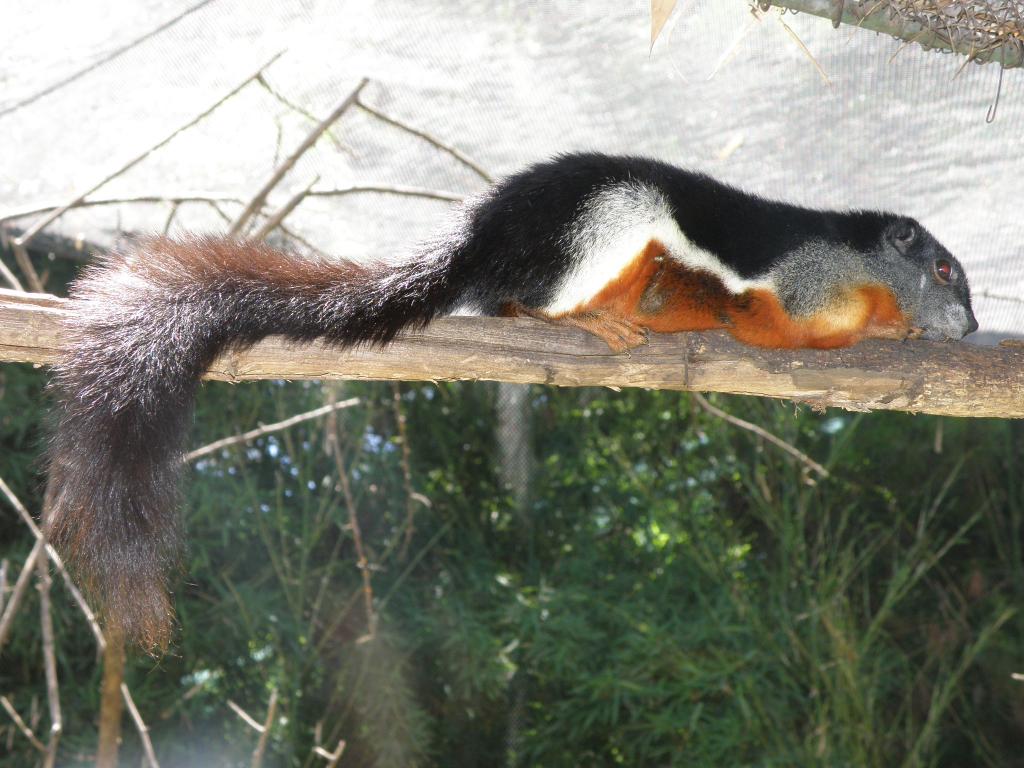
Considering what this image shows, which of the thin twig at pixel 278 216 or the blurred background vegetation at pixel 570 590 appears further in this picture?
the blurred background vegetation at pixel 570 590

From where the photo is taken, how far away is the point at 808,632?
3.59m

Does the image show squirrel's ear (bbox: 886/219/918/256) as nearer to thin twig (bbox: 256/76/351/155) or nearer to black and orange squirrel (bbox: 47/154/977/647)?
black and orange squirrel (bbox: 47/154/977/647)

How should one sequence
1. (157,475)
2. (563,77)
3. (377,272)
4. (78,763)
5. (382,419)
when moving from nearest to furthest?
(157,475)
(377,272)
(563,77)
(78,763)
(382,419)

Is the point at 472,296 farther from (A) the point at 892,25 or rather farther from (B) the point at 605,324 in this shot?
(A) the point at 892,25

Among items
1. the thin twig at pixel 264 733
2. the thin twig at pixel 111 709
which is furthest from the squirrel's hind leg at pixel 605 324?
the thin twig at pixel 111 709

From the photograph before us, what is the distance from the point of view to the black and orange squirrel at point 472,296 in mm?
1475

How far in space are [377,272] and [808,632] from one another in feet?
8.27

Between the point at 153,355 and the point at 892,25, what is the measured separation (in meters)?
1.42

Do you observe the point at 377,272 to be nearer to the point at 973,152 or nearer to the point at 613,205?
the point at 613,205

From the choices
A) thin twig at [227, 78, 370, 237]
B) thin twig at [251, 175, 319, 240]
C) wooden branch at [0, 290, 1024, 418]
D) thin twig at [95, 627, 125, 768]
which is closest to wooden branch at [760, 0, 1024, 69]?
wooden branch at [0, 290, 1024, 418]

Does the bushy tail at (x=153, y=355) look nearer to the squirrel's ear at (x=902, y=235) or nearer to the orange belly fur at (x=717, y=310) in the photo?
the orange belly fur at (x=717, y=310)

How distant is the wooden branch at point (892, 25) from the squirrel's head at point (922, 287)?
521 mm

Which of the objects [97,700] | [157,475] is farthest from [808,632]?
[157,475]

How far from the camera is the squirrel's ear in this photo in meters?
2.24
